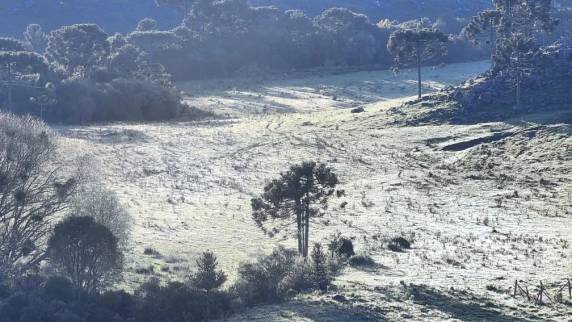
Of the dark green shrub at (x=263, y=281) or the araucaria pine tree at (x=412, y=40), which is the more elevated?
the araucaria pine tree at (x=412, y=40)

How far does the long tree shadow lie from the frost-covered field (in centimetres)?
7

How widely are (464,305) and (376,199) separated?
22.6 m

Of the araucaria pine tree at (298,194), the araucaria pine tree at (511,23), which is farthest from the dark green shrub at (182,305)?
the araucaria pine tree at (511,23)

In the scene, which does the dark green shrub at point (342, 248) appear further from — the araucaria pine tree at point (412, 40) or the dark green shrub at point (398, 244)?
the araucaria pine tree at point (412, 40)

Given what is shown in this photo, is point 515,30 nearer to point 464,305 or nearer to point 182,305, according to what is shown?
point 464,305

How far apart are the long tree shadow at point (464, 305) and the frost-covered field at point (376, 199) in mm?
73

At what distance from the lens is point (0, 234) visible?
121 feet

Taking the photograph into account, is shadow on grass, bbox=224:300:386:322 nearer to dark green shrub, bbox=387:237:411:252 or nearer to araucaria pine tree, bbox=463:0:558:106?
dark green shrub, bbox=387:237:411:252

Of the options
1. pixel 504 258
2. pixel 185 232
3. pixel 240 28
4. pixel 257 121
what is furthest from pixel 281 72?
pixel 504 258

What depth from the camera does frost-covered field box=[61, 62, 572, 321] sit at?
106 feet

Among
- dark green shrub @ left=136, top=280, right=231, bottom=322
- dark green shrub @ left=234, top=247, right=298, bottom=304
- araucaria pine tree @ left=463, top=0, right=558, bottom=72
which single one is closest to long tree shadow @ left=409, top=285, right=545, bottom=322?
dark green shrub @ left=234, top=247, right=298, bottom=304

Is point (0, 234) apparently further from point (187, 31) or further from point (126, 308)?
point (187, 31)

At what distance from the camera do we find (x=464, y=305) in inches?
1212

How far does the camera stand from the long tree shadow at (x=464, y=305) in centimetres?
2938
